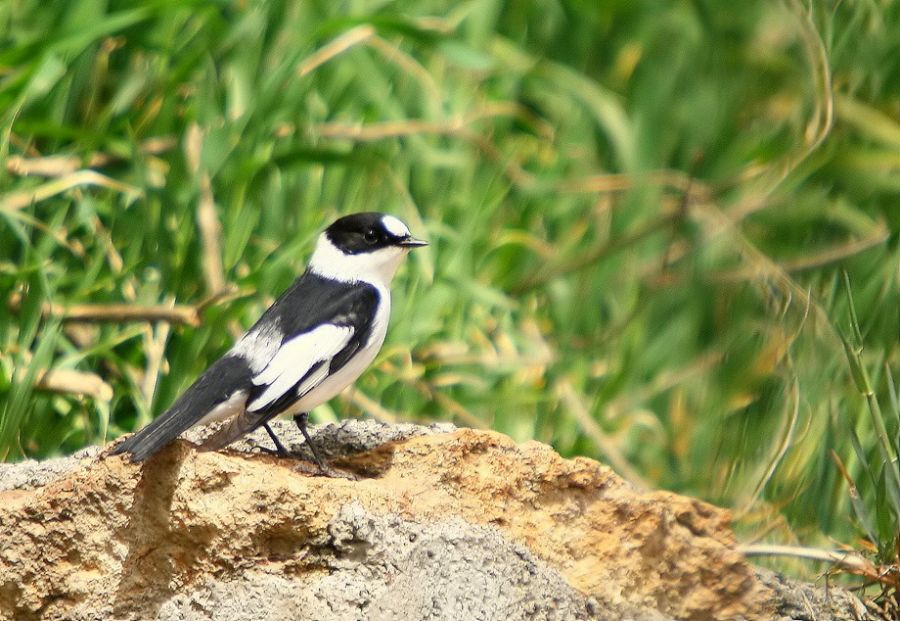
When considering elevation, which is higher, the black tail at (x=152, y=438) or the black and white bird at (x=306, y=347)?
the black tail at (x=152, y=438)

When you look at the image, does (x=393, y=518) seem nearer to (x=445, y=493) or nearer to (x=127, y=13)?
(x=445, y=493)

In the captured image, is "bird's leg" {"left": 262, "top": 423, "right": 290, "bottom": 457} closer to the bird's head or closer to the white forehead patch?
the bird's head

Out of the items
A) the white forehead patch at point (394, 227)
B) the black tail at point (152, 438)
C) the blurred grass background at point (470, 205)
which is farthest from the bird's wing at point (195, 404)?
the blurred grass background at point (470, 205)

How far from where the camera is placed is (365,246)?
4.06 m

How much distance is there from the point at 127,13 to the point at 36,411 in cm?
131

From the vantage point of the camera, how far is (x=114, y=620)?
2.73 meters

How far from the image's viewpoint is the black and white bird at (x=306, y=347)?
3098 mm

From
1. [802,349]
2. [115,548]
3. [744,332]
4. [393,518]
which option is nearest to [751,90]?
[744,332]

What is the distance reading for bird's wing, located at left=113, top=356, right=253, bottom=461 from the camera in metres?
2.74

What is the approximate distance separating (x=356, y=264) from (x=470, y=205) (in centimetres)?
126

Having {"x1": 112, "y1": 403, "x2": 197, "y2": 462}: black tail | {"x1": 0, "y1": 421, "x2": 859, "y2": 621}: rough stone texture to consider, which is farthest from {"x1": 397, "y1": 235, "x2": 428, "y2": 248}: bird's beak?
{"x1": 112, "y1": 403, "x2": 197, "y2": 462}: black tail

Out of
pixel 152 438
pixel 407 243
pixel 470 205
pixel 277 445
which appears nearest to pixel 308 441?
pixel 277 445

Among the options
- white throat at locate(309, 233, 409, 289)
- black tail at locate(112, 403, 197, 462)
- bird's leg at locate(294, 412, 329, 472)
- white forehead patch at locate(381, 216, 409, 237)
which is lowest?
bird's leg at locate(294, 412, 329, 472)

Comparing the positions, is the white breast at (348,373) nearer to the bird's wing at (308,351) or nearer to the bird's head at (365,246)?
the bird's wing at (308,351)
